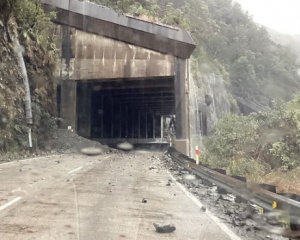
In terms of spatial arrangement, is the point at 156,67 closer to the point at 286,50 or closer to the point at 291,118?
the point at 291,118

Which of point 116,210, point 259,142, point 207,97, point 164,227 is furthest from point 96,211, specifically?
point 207,97

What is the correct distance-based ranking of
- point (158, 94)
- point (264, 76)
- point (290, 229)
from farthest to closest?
point (264, 76), point (158, 94), point (290, 229)

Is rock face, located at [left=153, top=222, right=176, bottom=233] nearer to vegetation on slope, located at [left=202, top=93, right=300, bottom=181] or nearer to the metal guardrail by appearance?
the metal guardrail

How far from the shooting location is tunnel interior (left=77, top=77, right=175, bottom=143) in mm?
35156

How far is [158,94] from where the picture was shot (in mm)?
43375

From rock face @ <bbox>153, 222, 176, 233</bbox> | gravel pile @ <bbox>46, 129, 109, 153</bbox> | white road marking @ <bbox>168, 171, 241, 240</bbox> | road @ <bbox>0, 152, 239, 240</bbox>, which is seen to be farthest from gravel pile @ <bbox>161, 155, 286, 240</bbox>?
gravel pile @ <bbox>46, 129, 109, 153</bbox>

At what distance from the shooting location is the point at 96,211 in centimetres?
745

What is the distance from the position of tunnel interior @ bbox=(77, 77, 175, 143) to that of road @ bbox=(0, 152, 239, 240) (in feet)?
71.8

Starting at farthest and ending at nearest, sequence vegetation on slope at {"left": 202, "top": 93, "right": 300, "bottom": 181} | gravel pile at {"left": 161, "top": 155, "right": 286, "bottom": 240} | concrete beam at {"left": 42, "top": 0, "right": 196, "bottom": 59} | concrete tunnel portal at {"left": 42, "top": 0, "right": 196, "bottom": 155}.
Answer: concrete tunnel portal at {"left": 42, "top": 0, "right": 196, "bottom": 155}, concrete beam at {"left": 42, "top": 0, "right": 196, "bottom": 59}, vegetation on slope at {"left": 202, "top": 93, "right": 300, "bottom": 181}, gravel pile at {"left": 161, "top": 155, "right": 286, "bottom": 240}

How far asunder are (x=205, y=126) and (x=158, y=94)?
44.2 ft

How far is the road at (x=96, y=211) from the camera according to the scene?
587cm

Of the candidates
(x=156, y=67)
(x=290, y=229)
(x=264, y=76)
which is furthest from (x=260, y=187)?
(x=264, y=76)

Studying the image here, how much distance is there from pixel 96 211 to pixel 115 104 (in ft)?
143

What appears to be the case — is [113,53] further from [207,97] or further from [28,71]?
[207,97]
